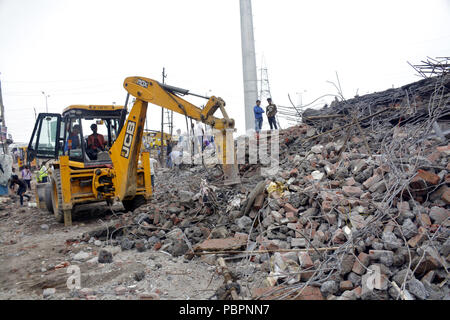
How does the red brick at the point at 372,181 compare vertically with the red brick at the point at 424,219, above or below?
Answer: above

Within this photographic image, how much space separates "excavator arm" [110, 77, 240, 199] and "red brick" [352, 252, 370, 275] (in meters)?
2.65

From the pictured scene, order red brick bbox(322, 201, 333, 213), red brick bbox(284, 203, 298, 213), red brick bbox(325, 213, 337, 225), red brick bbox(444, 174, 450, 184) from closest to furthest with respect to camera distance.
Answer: red brick bbox(444, 174, 450, 184) < red brick bbox(325, 213, 337, 225) < red brick bbox(322, 201, 333, 213) < red brick bbox(284, 203, 298, 213)

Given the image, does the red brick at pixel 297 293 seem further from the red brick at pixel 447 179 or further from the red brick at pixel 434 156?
the red brick at pixel 434 156

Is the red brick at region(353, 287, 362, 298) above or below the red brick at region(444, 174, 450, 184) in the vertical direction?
below

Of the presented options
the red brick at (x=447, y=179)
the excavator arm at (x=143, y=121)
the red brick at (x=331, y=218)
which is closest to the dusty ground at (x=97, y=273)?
the excavator arm at (x=143, y=121)

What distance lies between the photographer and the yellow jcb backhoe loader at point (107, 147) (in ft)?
18.5

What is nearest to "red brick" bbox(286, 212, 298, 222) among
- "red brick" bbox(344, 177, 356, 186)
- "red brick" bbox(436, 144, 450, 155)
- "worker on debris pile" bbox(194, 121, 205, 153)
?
"red brick" bbox(344, 177, 356, 186)

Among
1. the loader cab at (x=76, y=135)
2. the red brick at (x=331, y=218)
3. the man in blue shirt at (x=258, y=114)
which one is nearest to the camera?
the red brick at (x=331, y=218)

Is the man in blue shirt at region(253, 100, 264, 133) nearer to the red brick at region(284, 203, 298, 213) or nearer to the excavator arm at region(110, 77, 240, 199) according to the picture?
the excavator arm at region(110, 77, 240, 199)

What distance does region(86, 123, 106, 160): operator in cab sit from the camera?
7.22 meters

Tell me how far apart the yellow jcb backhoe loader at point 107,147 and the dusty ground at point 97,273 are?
1180 mm

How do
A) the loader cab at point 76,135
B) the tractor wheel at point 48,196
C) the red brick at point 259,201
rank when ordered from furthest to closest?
the tractor wheel at point 48,196
the loader cab at point 76,135
the red brick at point 259,201

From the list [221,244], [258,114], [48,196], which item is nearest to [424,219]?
[221,244]
